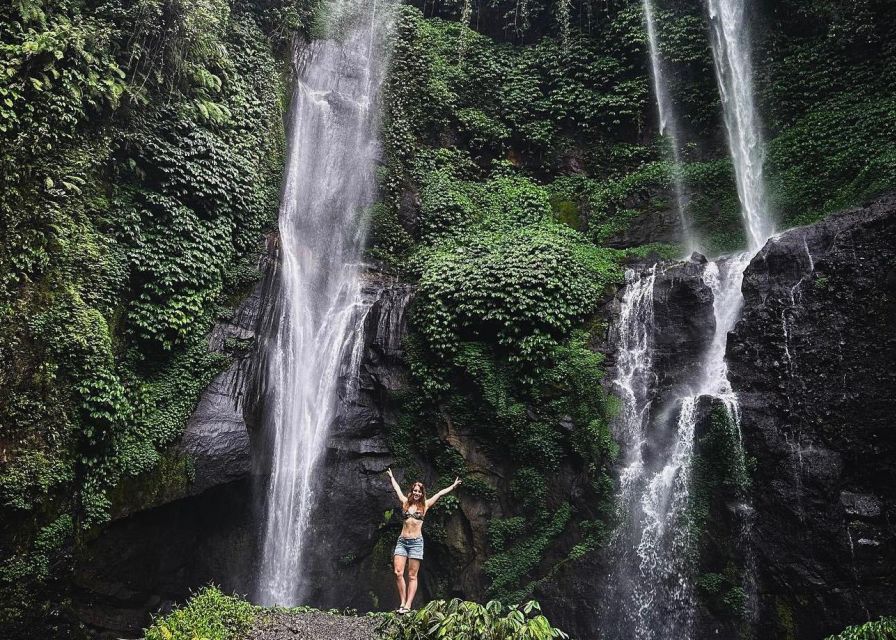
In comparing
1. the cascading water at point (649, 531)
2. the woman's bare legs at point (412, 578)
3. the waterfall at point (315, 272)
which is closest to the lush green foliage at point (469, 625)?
the woman's bare legs at point (412, 578)

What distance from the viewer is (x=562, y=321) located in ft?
34.8

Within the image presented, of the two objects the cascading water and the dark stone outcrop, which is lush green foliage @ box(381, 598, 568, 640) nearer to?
the cascading water

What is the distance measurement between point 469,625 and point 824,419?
6.23 meters

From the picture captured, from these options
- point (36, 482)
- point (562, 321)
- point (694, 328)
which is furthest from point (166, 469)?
point (694, 328)

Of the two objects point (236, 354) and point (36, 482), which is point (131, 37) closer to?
point (236, 354)

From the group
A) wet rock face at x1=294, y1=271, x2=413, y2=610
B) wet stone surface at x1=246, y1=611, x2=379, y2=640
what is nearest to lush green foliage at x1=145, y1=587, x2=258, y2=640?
wet stone surface at x1=246, y1=611, x2=379, y2=640

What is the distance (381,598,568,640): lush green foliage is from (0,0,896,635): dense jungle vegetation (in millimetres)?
4494

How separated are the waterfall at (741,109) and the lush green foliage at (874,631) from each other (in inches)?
340

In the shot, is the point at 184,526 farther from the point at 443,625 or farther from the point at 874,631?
the point at 874,631

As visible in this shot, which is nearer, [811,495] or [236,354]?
[811,495]

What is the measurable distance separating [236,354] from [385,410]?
2943 millimetres

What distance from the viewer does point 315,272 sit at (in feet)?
40.1

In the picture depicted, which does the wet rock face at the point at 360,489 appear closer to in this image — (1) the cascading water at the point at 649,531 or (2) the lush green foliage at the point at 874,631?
(1) the cascading water at the point at 649,531

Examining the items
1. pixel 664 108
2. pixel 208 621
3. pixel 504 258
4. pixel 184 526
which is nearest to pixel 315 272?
pixel 504 258
